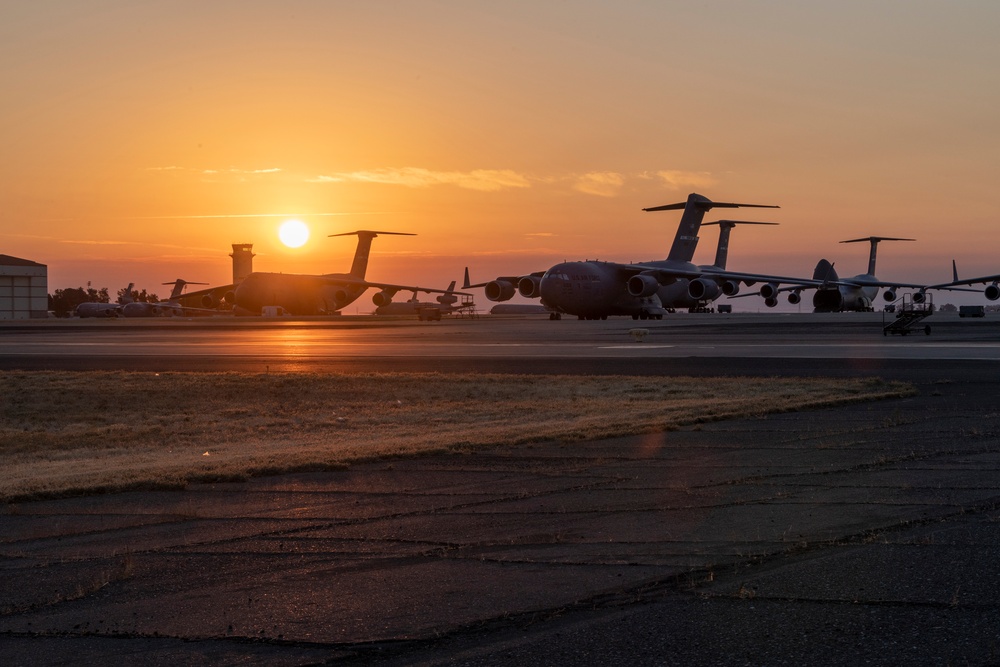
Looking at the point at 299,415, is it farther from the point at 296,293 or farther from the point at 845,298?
the point at 845,298

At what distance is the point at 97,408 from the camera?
18.7 metres

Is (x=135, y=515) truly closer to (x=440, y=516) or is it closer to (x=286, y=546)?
(x=286, y=546)

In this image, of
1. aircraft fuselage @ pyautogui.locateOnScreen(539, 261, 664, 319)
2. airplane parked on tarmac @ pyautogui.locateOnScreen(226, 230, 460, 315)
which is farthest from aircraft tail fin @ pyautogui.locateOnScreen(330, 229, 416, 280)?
aircraft fuselage @ pyautogui.locateOnScreen(539, 261, 664, 319)

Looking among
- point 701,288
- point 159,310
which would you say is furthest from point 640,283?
point 159,310

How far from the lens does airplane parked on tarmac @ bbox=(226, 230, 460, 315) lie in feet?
252

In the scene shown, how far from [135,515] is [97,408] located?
37.4ft

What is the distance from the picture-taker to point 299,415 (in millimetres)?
17109

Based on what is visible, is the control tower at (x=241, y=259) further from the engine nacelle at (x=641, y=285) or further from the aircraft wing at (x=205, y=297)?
the engine nacelle at (x=641, y=285)

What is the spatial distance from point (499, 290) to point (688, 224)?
13874 millimetres

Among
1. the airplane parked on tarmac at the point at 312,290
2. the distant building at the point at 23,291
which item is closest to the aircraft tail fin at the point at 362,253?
the airplane parked on tarmac at the point at 312,290

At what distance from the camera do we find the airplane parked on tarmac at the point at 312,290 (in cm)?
7669

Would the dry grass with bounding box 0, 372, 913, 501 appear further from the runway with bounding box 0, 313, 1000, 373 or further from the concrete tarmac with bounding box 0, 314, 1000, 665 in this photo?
the runway with bounding box 0, 313, 1000, 373

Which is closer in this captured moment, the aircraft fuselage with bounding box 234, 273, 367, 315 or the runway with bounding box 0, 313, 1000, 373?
the runway with bounding box 0, 313, 1000, 373

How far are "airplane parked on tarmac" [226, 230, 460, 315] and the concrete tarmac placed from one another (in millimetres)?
67454
